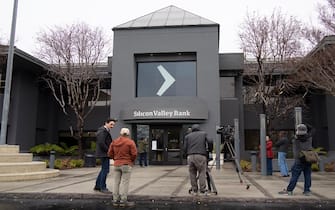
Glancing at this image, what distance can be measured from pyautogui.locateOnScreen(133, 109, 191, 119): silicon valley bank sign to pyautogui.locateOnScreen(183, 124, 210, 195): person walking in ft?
38.4

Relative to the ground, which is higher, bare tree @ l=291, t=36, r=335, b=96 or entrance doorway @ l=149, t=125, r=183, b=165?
bare tree @ l=291, t=36, r=335, b=96

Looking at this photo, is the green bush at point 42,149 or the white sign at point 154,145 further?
the green bush at point 42,149

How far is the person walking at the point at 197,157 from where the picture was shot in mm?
7977

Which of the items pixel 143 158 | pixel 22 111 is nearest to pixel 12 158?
pixel 143 158

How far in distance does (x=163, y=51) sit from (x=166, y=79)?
1885mm

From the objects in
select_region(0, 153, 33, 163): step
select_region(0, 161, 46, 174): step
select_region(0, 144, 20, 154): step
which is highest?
select_region(0, 144, 20, 154): step

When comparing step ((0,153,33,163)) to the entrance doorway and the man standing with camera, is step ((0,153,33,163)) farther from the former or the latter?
the entrance doorway

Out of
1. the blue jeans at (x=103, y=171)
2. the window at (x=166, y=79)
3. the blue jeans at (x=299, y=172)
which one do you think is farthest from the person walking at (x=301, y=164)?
the window at (x=166, y=79)

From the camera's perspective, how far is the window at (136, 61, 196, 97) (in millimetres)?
22094

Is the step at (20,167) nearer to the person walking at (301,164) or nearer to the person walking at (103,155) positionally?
the person walking at (103,155)

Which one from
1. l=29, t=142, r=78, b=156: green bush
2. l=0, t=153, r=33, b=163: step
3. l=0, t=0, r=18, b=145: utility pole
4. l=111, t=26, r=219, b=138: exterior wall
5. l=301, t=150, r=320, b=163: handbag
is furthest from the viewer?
l=29, t=142, r=78, b=156: green bush

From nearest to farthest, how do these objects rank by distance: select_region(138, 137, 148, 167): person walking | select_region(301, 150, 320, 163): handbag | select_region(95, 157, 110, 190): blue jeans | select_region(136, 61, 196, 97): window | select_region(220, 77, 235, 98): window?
1. select_region(301, 150, 320, 163): handbag
2. select_region(95, 157, 110, 190): blue jeans
3. select_region(138, 137, 148, 167): person walking
4. select_region(136, 61, 196, 97): window
5. select_region(220, 77, 235, 98): window

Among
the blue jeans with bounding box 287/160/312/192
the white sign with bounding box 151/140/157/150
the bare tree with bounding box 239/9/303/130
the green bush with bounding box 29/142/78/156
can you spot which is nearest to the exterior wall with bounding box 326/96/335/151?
the bare tree with bounding box 239/9/303/130

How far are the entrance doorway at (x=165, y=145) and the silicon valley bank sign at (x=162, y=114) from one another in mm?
1625
